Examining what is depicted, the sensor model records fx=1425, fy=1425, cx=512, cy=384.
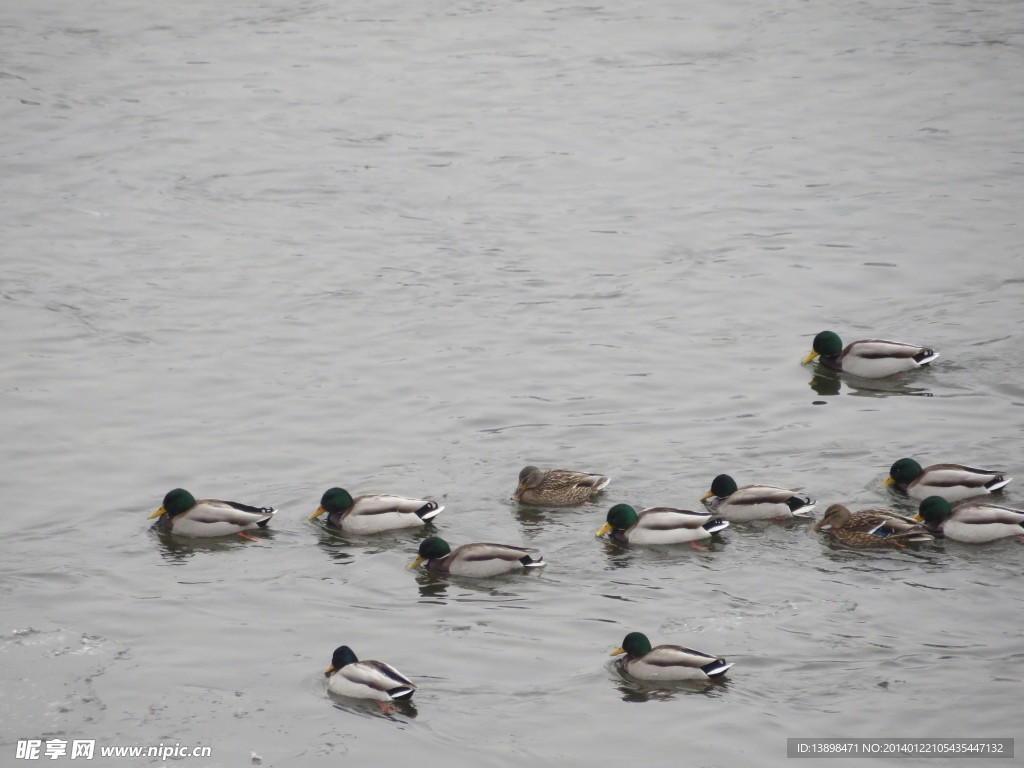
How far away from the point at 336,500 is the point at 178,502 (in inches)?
58.8

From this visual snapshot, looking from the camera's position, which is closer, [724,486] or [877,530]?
[877,530]

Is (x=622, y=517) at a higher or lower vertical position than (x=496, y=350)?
lower

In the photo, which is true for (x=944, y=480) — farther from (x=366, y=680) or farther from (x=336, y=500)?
(x=366, y=680)

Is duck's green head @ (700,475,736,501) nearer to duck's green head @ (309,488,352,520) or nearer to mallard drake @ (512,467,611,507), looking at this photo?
mallard drake @ (512,467,611,507)

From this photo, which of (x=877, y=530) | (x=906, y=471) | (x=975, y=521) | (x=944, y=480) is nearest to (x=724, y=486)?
(x=877, y=530)

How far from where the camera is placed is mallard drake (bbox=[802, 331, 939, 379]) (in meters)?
16.7

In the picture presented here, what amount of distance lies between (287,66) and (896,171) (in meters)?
13.5

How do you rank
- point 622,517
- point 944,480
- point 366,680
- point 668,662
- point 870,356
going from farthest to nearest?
point 870,356
point 944,480
point 622,517
point 668,662
point 366,680

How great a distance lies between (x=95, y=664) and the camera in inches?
430

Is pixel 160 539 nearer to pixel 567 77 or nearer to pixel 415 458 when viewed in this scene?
pixel 415 458

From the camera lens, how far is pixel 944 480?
13.3 m

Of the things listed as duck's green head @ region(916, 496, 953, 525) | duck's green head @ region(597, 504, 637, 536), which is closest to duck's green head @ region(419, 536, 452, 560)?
duck's green head @ region(597, 504, 637, 536)

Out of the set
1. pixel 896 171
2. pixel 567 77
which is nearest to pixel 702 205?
pixel 896 171

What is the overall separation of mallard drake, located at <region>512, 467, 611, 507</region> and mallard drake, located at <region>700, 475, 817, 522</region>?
126 cm
